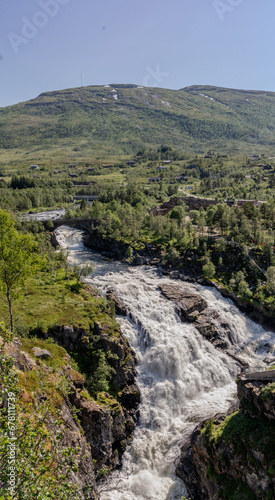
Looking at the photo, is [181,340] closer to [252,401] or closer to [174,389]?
[174,389]

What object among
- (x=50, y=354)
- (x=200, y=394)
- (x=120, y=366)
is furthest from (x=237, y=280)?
(x=50, y=354)

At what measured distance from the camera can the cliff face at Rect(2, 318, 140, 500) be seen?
1152 inches

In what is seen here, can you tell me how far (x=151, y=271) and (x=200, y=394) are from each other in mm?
44588

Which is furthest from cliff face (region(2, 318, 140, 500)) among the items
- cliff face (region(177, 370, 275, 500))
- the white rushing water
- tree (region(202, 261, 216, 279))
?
tree (region(202, 261, 216, 279))

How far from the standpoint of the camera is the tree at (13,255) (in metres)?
35.8

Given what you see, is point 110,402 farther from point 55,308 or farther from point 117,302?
point 117,302

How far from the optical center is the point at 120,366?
171 ft

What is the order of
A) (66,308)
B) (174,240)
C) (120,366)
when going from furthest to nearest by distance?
1. (174,240)
2. (66,308)
3. (120,366)

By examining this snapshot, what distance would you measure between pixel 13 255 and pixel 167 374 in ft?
116

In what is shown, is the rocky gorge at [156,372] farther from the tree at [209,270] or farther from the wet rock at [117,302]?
the tree at [209,270]

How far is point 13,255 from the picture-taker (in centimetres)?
3631

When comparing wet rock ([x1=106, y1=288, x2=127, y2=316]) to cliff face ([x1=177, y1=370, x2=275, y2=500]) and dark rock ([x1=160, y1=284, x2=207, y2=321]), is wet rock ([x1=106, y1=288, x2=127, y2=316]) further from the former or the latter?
cliff face ([x1=177, y1=370, x2=275, y2=500])

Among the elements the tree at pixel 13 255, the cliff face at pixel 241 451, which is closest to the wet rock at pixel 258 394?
the cliff face at pixel 241 451

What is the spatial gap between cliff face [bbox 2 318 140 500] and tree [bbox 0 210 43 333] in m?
7.90
